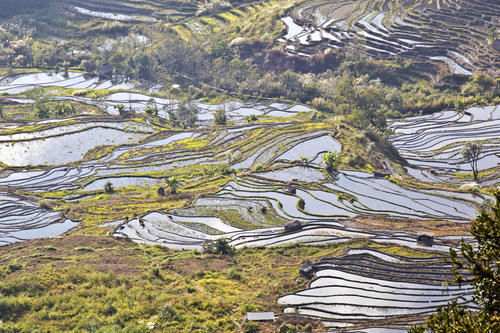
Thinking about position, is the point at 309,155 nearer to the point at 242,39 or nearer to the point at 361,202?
the point at 361,202

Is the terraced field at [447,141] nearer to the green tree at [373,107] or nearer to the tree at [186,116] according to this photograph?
the green tree at [373,107]

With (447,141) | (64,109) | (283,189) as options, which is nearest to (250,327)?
(283,189)

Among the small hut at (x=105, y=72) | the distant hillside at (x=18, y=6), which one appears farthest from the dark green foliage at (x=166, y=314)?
the distant hillside at (x=18, y=6)

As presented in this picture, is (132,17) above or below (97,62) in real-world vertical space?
above

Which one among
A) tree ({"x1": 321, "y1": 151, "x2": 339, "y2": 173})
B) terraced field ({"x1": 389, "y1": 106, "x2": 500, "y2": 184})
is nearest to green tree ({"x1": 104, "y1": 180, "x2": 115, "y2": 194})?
tree ({"x1": 321, "y1": 151, "x2": 339, "y2": 173})

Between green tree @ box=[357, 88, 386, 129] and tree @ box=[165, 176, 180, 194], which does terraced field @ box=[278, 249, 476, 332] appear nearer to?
tree @ box=[165, 176, 180, 194]

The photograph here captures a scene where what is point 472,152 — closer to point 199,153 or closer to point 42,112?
point 199,153

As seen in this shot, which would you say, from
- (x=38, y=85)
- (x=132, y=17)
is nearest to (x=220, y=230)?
(x=38, y=85)

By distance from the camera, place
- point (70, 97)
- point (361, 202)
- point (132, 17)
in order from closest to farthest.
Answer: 1. point (361, 202)
2. point (70, 97)
3. point (132, 17)
